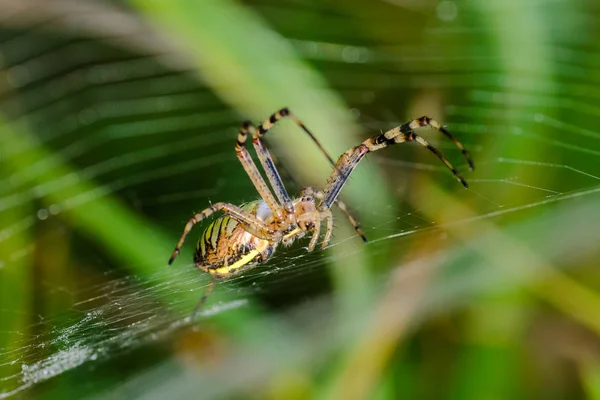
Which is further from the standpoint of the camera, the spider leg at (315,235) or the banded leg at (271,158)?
the banded leg at (271,158)

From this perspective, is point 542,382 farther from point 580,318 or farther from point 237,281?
point 237,281

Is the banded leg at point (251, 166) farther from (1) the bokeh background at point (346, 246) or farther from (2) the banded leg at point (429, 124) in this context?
(2) the banded leg at point (429, 124)

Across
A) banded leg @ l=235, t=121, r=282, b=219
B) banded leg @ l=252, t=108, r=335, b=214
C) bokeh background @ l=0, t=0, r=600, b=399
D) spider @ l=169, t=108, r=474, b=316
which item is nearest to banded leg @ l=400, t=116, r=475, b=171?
spider @ l=169, t=108, r=474, b=316

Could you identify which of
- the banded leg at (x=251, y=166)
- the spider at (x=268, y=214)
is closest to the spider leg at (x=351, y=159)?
the spider at (x=268, y=214)

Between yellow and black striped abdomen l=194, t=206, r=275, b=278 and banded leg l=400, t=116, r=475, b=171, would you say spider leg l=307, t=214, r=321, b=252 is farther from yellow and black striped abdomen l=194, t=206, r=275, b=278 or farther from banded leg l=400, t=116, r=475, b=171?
banded leg l=400, t=116, r=475, b=171

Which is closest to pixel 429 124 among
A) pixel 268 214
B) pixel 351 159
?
pixel 351 159

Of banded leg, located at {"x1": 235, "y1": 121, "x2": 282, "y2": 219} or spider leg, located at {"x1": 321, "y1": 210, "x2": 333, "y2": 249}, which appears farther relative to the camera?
banded leg, located at {"x1": 235, "y1": 121, "x2": 282, "y2": 219}

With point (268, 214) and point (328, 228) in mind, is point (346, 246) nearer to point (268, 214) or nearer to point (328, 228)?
point (328, 228)
